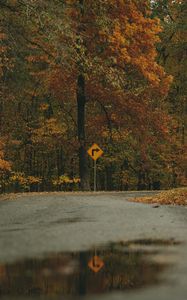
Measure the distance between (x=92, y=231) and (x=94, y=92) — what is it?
22216 mm

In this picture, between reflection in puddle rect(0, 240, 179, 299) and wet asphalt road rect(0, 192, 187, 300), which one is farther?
wet asphalt road rect(0, 192, 187, 300)

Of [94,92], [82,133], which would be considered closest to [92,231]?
[94,92]

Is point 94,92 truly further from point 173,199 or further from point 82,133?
point 173,199

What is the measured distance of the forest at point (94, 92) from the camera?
23453 mm

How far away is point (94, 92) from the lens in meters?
30.9

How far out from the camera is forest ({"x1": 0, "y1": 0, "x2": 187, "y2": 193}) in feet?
76.9

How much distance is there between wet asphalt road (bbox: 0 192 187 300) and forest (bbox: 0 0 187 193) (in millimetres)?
7530

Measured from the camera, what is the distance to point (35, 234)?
8891 millimetres

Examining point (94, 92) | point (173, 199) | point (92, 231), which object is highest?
point (94, 92)

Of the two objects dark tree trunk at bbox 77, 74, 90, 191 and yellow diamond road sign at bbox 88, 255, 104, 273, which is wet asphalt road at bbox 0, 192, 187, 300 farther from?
dark tree trunk at bbox 77, 74, 90, 191

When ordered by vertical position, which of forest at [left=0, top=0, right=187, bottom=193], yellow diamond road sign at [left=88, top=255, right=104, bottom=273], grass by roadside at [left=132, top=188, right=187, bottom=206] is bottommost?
grass by roadside at [left=132, top=188, right=187, bottom=206]

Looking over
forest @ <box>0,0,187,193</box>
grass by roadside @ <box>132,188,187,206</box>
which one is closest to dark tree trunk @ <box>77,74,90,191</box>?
forest @ <box>0,0,187,193</box>

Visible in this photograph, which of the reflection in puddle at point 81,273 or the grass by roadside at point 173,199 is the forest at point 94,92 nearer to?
the grass by roadside at point 173,199

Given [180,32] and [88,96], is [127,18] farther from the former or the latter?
[180,32]
